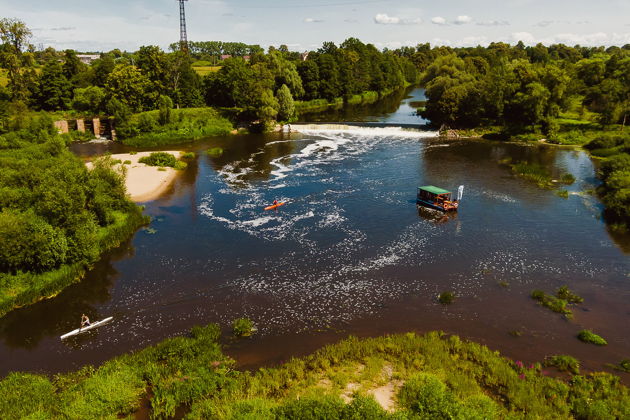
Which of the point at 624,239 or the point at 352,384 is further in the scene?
the point at 624,239

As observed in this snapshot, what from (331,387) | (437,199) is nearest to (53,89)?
(437,199)

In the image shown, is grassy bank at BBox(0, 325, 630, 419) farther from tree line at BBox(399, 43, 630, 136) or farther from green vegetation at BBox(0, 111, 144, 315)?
tree line at BBox(399, 43, 630, 136)

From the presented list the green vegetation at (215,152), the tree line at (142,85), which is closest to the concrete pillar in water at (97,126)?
the tree line at (142,85)

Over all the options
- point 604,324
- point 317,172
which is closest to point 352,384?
point 604,324

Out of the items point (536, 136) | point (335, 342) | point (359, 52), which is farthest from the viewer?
point (359, 52)

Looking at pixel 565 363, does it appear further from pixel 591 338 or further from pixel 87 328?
pixel 87 328

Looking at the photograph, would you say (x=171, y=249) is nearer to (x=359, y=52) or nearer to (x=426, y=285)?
(x=426, y=285)
